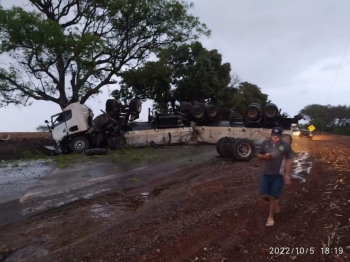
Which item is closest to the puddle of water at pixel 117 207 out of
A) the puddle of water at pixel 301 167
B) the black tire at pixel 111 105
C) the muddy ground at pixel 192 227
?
the muddy ground at pixel 192 227

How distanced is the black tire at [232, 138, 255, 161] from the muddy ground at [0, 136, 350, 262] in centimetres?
393

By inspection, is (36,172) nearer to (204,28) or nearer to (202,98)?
(204,28)

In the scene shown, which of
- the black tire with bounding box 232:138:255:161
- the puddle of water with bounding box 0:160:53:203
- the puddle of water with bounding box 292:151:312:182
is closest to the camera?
the puddle of water with bounding box 0:160:53:203

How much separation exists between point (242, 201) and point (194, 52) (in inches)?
1041

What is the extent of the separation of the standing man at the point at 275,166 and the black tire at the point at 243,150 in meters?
7.38

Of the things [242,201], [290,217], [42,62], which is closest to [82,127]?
[42,62]

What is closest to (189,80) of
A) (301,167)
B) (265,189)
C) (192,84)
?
(192,84)

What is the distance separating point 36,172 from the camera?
Answer: 1317 centimetres

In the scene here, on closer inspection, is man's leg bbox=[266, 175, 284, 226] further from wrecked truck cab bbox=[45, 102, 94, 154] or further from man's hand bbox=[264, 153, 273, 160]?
wrecked truck cab bbox=[45, 102, 94, 154]

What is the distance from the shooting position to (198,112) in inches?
822

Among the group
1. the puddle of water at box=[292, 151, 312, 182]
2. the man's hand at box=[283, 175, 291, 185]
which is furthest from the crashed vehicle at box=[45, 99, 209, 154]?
the man's hand at box=[283, 175, 291, 185]

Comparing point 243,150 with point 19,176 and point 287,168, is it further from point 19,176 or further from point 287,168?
point 19,176

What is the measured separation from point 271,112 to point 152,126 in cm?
619

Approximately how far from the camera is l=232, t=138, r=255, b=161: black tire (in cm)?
1437
